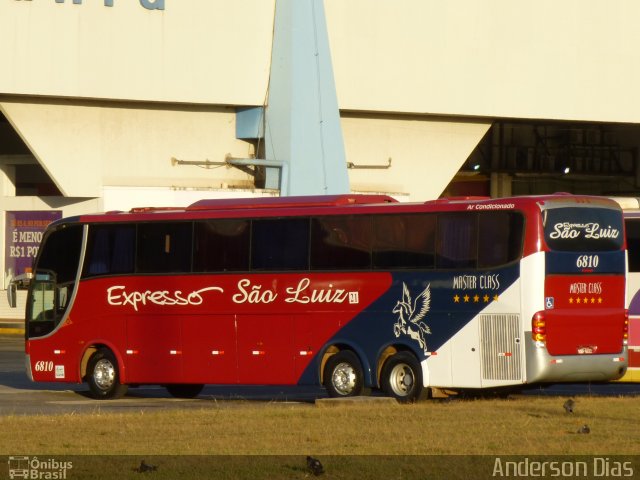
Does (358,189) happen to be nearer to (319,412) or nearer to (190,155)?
(190,155)

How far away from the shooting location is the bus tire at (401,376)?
20641 mm

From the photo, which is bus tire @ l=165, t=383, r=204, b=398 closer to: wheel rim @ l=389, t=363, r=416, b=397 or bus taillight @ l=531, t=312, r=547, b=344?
wheel rim @ l=389, t=363, r=416, b=397

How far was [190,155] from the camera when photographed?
41.2 meters

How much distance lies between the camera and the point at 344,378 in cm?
2139

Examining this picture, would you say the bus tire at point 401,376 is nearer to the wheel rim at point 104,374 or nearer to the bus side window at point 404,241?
the bus side window at point 404,241

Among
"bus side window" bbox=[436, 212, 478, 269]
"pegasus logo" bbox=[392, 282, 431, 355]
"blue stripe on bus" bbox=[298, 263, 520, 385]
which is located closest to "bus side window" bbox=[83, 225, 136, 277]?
"blue stripe on bus" bbox=[298, 263, 520, 385]

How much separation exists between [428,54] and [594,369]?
24.0m

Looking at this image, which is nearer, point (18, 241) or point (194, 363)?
point (194, 363)

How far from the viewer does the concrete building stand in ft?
128

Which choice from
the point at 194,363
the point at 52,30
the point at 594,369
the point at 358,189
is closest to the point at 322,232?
the point at 194,363

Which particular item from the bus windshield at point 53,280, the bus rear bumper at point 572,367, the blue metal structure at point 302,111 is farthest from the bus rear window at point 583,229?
the blue metal structure at point 302,111

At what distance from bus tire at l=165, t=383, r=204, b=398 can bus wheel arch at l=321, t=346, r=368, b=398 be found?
332 cm

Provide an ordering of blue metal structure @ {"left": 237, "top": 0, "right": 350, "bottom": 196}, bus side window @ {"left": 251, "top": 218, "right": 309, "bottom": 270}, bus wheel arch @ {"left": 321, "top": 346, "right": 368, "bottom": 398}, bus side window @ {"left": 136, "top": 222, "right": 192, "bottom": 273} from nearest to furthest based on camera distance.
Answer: bus wheel arch @ {"left": 321, "top": 346, "right": 368, "bottom": 398} < bus side window @ {"left": 251, "top": 218, "right": 309, "bottom": 270} < bus side window @ {"left": 136, "top": 222, "right": 192, "bottom": 273} < blue metal structure @ {"left": 237, "top": 0, "right": 350, "bottom": 196}

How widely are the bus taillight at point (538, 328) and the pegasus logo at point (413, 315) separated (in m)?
1.73
